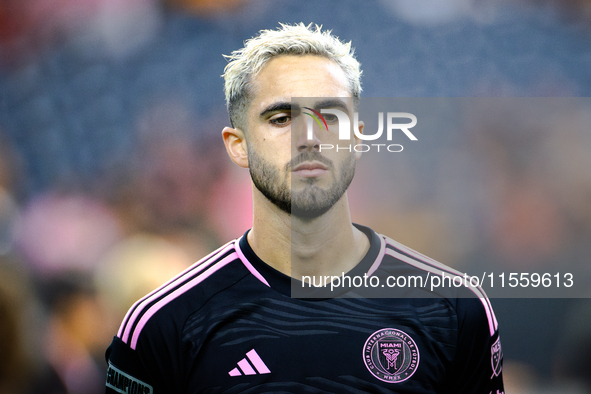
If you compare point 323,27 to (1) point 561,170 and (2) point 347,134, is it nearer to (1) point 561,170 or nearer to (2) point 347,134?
(2) point 347,134

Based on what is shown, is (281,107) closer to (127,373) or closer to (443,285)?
(443,285)

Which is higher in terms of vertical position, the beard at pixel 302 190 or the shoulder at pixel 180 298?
the beard at pixel 302 190

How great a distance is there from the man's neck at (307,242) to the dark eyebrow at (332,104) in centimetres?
34

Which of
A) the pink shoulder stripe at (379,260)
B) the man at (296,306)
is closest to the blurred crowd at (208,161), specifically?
the pink shoulder stripe at (379,260)

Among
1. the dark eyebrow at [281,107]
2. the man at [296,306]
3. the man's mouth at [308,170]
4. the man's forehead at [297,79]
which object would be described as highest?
the man's forehead at [297,79]

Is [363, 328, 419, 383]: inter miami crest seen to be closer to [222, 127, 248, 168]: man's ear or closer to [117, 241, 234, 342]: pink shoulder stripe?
[117, 241, 234, 342]: pink shoulder stripe

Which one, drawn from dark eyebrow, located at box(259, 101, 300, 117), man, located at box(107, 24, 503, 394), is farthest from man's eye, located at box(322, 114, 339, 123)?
dark eyebrow, located at box(259, 101, 300, 117)

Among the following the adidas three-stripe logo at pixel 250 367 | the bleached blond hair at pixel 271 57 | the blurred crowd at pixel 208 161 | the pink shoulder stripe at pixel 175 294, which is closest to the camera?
the adidas three-stripe logo at pixel 250 367

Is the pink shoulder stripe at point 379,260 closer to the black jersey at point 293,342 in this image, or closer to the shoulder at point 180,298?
the black jersey at point 293,342

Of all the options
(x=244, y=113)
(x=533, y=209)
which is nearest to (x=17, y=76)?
(x=244, y=113)

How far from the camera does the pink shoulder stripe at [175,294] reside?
163 cm

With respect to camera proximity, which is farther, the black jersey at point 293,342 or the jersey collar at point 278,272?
the jersey collar at point 278,272

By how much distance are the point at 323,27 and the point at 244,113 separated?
88cm

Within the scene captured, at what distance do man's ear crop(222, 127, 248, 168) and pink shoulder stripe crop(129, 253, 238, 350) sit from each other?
1.26 feet
